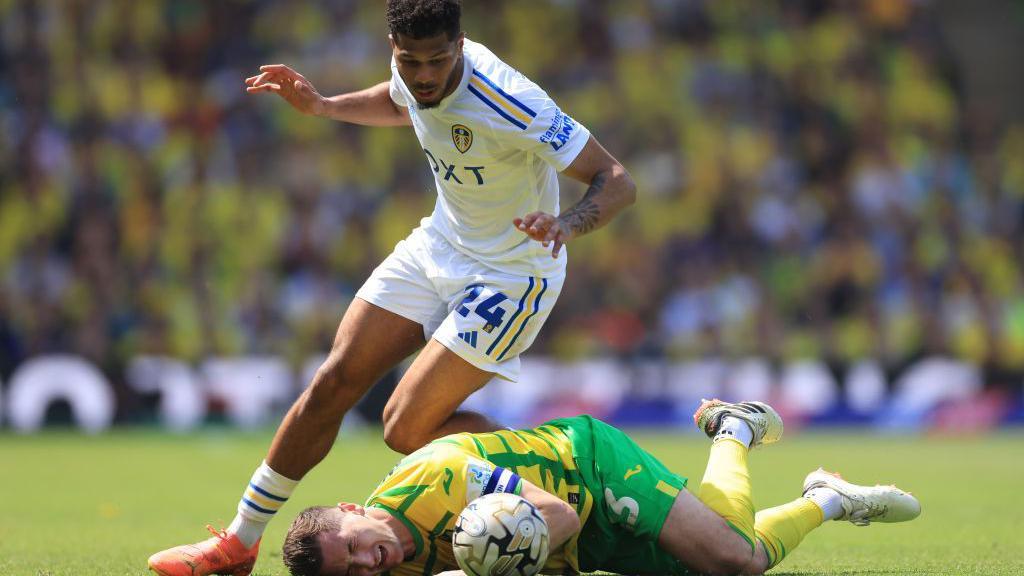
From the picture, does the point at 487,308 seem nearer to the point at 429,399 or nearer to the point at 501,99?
the point at 429,399

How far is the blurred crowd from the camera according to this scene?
54.6 ft

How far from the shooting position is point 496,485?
17.6ft

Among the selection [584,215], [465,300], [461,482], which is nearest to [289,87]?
[465,300]

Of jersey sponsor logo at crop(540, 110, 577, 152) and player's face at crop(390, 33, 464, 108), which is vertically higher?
jersey sponsor logo at crop(540, 110, 577, 152)

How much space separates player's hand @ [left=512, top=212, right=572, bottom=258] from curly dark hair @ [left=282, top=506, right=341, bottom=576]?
137 centimetres

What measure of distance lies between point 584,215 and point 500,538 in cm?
157

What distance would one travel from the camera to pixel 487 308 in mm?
6504

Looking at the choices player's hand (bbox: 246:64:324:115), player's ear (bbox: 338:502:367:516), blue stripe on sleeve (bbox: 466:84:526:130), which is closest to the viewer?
player's ear (bbox: 338:502:367:516)

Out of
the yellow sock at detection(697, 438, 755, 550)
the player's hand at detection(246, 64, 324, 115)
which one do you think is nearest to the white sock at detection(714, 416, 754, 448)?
the yellow sock at detection(697, 438, 755, 550)

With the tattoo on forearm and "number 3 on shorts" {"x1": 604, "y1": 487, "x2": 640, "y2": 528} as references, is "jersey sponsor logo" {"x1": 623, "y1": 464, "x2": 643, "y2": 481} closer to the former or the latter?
"number 3 on shorts" {"x1": 604, "y1": 487, "x2": 640, "y2": 528}

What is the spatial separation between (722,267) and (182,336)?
7015mm

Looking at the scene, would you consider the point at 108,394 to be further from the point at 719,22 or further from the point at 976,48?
the point at 976,48

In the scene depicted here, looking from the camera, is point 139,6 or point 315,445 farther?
point 139,6

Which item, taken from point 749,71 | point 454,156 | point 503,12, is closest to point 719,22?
point 749,71
